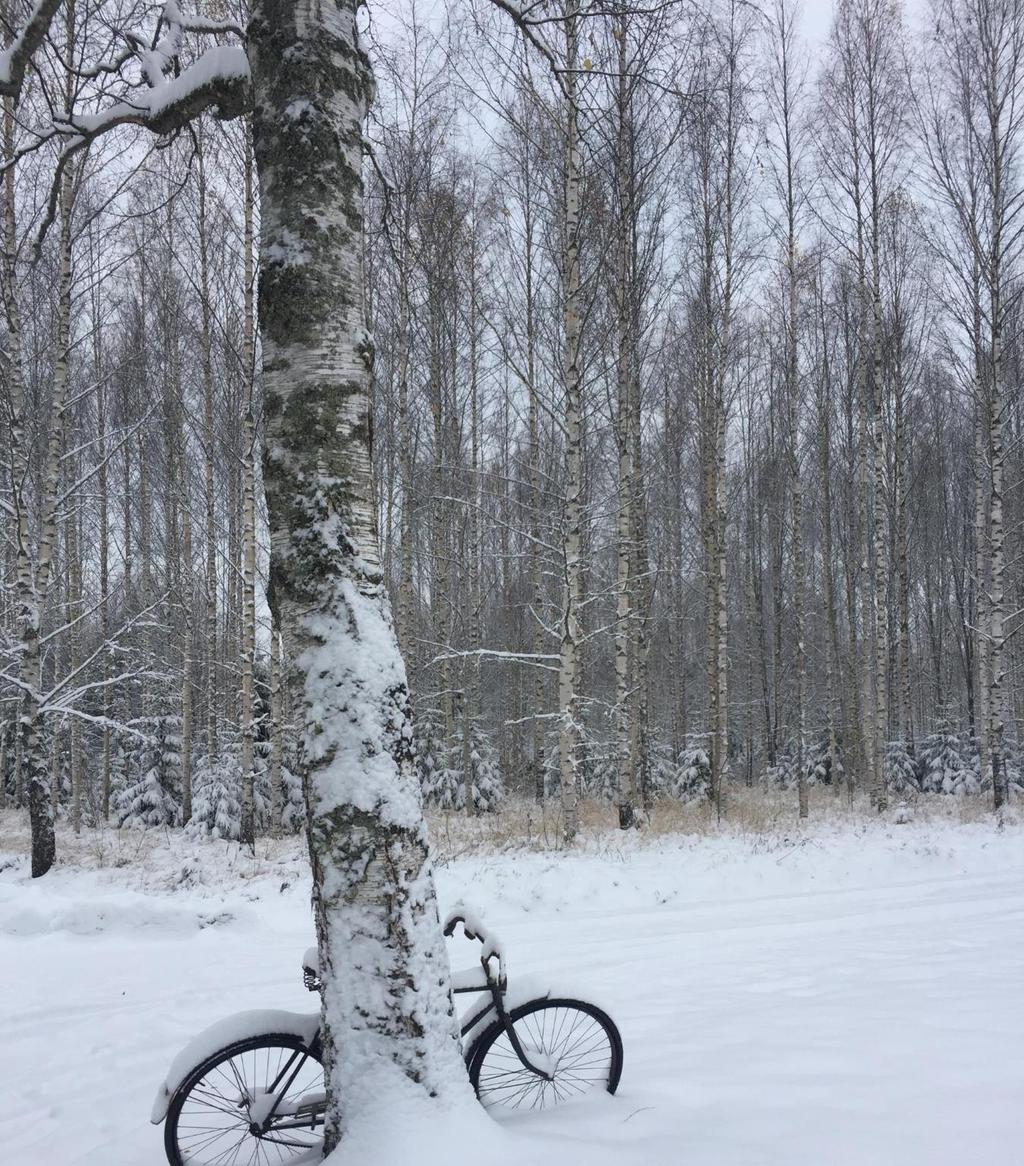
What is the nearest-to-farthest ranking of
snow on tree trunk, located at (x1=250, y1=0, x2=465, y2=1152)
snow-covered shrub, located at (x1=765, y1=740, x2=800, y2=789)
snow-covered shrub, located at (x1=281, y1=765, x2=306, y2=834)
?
snow on tree trunk, located at (x1=250, y1=0, x2=465, y2=1152) → snow-covered shrub, located at (x1=281, y1=765, x2=306, y2=834) → snow-covered shrub, located at (x1=765, y1=740, x2=800, y2=789)

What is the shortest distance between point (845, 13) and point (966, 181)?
4412mm

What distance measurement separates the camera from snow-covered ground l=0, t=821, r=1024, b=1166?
270cm

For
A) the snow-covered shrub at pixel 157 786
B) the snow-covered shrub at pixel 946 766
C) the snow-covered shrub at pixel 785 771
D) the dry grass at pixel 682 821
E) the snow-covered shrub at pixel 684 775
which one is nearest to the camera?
the dry grass at pixel 682 821

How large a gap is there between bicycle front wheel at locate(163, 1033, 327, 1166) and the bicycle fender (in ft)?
0.07

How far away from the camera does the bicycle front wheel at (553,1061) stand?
310 centimetres

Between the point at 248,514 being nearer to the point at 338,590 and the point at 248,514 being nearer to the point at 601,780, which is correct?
the point at 338,590

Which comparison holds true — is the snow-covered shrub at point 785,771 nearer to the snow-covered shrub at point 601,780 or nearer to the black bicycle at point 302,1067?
the snow-covered shrub at point 601,780

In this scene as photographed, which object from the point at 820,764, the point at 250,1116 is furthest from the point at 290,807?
the point at 820,764

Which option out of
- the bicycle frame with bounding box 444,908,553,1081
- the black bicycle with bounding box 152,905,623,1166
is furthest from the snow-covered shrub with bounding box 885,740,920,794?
the bicycle frame with bounding box 444,908,553,1081

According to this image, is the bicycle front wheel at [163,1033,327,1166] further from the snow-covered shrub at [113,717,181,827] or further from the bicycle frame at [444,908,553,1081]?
the snow-covered shrub at [113,717,181,827]

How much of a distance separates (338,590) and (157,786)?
645 inches

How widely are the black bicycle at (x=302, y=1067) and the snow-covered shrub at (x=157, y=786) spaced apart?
14.2 m

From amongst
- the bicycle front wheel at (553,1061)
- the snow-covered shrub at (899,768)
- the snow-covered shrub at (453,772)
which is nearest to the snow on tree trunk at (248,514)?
the snow-covered shrub at (453,772)

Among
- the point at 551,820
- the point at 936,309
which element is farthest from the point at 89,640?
the point at 936,309
